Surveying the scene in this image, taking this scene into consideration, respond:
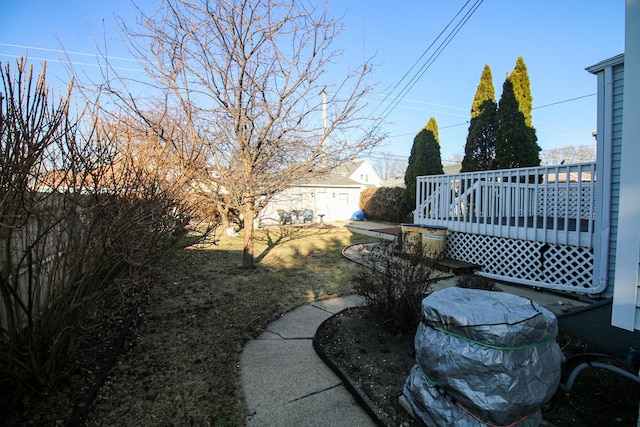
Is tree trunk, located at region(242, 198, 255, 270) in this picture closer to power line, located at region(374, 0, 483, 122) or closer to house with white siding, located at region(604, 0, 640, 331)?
power line, located at region(374, 0, 483, 122)

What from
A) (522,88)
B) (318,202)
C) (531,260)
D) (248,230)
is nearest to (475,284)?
(531,260)

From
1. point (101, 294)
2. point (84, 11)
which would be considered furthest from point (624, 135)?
point (84, 11)

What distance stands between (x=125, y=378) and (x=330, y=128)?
15.6 feet

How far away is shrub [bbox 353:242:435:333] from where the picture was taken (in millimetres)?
3539

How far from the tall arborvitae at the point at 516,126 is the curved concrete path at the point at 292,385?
10.8 meters

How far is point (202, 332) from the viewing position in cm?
388

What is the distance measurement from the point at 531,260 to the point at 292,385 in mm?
5294

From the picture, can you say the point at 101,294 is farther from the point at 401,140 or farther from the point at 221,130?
the point at 401,140

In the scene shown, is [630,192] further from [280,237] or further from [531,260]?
[280,237]

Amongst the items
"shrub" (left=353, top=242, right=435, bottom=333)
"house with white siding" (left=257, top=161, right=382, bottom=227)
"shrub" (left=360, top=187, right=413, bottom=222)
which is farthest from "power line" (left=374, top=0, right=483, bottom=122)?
"shrub" (left=360, top=187, right=413, bottom=222)

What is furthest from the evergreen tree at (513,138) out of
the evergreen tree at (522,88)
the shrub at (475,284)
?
the shrub at (475,284)

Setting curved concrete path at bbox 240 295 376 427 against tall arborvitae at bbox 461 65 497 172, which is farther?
tall arborvitae at bbox 461 65 497 172

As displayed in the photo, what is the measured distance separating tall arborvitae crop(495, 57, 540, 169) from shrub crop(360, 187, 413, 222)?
638 cm

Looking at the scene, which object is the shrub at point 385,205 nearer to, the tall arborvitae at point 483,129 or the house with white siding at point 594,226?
the tall arborvitae at point 483,129
